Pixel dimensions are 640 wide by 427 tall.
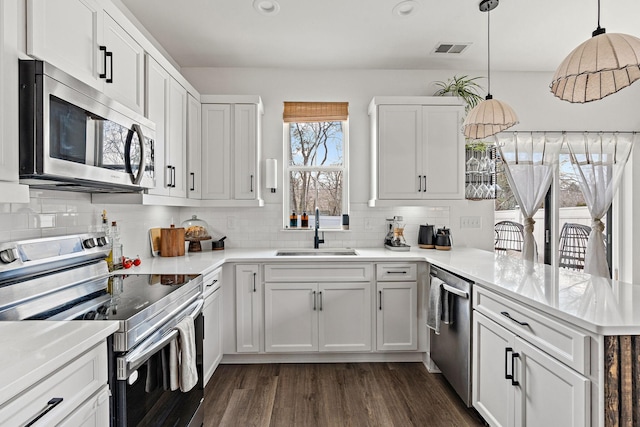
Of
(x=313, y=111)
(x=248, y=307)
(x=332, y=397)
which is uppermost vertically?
(x=313, y=111)

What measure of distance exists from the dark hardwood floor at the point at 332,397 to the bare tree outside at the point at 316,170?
1521mm

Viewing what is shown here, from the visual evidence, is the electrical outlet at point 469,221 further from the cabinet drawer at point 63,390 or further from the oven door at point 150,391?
the cabinet drawer at point 63,390

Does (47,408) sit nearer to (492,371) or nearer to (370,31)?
(492,371)

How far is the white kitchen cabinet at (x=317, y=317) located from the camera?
2.83 metres

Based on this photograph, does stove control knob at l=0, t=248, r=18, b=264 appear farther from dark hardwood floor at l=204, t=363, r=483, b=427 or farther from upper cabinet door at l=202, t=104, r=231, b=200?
upper cabinet door at l=202, t=104, r=231, b=200

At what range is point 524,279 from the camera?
6.19 ft

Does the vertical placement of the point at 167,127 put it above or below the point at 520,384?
above

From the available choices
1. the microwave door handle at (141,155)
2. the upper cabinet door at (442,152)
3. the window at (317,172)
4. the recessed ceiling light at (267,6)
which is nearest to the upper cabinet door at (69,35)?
the microwave door handle at (141,155)

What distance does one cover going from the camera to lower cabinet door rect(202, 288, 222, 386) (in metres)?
2.39

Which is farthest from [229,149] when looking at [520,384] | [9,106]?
[520,384]

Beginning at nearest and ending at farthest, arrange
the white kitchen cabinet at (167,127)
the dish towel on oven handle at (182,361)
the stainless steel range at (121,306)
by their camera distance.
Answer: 1. the stainless steel range at (121,306)
2. the dish towel on oven handle at (182,361)
3. the white kitchen cabinet at (167,127)

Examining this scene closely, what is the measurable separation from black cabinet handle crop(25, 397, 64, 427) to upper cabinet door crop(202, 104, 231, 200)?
2334 millimetres

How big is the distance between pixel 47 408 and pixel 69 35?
140 cm

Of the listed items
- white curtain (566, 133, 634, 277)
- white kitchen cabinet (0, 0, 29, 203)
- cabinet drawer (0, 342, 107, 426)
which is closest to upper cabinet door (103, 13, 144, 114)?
white kitchen cabinet (0, 0, 29, 203)
